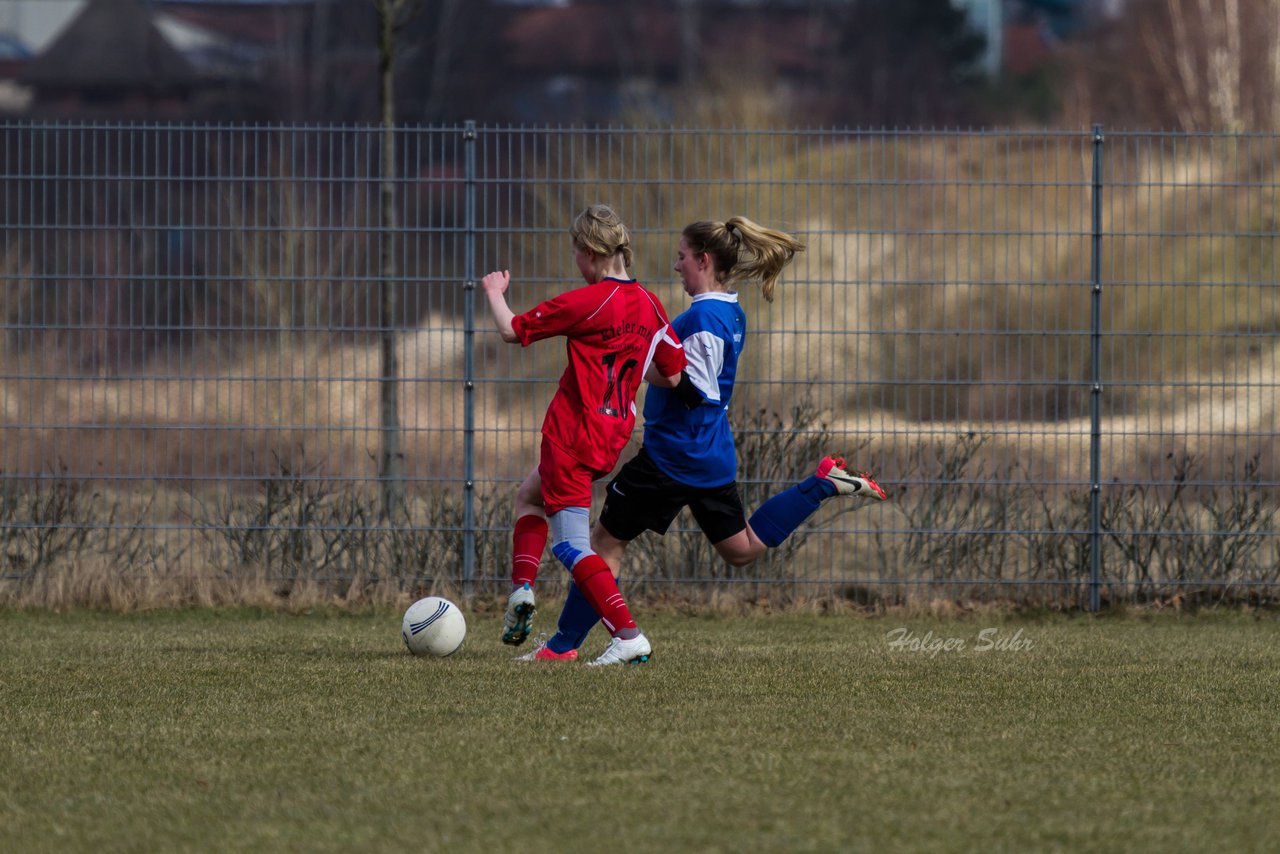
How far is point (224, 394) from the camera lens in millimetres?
9828

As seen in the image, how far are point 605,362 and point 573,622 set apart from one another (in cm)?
111

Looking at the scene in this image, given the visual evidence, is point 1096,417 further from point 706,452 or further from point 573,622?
point 573,622

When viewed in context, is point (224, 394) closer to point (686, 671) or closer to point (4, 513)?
point (4, 513)

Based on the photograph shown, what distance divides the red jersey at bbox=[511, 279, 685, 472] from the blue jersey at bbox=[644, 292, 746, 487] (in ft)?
0.45

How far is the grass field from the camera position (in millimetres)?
4453

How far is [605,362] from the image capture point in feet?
22.2

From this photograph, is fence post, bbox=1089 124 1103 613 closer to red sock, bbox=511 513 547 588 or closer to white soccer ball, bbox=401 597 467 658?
red sock, bbox=511 513 547 588

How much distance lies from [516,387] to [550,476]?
10.9ft

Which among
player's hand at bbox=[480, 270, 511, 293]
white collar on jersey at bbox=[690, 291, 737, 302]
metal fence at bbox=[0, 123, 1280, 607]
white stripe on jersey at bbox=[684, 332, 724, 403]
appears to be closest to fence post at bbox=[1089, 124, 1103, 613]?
metal fence at bbox=[0, 123, 1280, 607]

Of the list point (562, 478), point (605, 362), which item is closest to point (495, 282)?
point (605, 362)

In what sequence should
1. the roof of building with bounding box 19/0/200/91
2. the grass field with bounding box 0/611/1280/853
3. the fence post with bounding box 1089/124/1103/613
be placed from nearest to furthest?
the grass field with bounding box 0/611/1280/853
the fence post with bounding box 1089/124/1103/613
the roof of building with bounding box 19/0/200/91

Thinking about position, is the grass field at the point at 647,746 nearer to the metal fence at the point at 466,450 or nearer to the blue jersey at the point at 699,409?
the blue jersey at the point at 699,409

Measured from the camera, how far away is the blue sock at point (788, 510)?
719 cm

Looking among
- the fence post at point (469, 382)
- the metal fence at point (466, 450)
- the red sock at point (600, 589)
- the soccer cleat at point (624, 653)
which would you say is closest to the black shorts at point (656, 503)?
the red sock at point (600, 589)
